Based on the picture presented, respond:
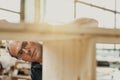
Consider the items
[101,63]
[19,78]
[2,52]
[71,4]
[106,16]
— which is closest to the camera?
[2,52]

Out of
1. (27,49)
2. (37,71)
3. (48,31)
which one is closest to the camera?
(48,31)

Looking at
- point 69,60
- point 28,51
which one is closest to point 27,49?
point 28,51

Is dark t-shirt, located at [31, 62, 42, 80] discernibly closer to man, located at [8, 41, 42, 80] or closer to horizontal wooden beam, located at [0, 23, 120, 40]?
man, located at [8, 41, 42, 80]

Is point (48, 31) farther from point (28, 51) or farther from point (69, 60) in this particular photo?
point (28, 51)

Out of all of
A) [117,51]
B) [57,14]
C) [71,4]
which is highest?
[71,4]

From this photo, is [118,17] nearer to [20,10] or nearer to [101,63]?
[101,63]

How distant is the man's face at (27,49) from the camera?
1031 mm

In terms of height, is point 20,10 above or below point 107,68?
above

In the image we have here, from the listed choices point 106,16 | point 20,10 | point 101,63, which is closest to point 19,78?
point 20,10

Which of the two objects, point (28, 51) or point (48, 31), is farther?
point (28, 51)

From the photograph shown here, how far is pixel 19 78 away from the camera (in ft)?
6.63

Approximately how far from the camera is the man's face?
103 centimetres

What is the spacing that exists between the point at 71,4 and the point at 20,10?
0.73 metres

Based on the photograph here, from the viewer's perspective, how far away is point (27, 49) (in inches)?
46.5
